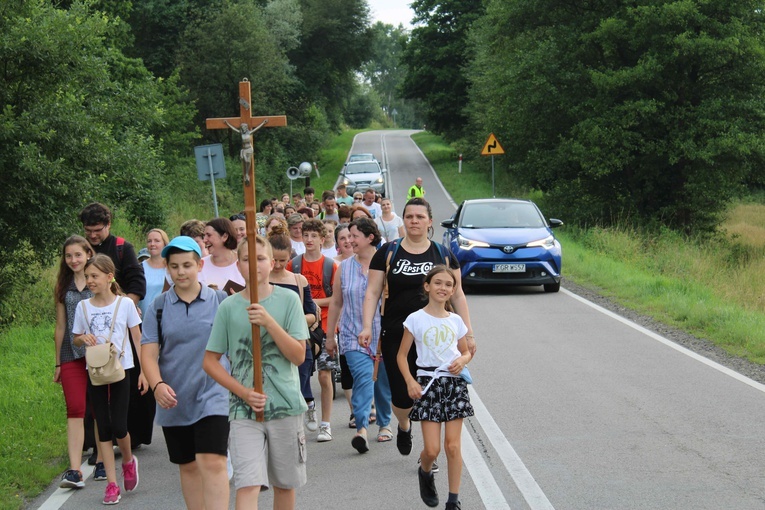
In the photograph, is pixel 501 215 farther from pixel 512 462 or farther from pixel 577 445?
pixel 512 462

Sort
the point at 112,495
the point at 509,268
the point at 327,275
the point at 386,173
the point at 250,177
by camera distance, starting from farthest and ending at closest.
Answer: the point at 386,173
the point at 509,268
the point at 327,275
the point at 112,495
the point at 250,177

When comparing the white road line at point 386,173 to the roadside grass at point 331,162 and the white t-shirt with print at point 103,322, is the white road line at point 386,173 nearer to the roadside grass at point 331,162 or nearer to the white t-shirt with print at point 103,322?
the roadside grass at point 331,162

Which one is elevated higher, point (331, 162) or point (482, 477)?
point (331, 162)

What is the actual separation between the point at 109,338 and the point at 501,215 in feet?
41.6

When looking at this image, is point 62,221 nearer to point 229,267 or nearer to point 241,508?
point 229,267

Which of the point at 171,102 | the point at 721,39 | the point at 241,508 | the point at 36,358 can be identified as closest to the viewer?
the point at 241,508

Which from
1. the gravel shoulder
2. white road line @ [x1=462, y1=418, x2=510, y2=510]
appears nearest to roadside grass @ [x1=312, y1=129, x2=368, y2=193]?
the gravel shoulder

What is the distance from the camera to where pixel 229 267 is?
725 centimetres

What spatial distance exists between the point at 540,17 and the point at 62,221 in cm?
2468

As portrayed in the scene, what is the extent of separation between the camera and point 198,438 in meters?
5.16

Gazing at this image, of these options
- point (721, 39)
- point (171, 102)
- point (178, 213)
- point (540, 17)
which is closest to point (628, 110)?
point (721, 39)

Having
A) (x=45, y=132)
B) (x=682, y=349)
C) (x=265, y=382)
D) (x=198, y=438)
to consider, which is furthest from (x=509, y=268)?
(x=265, y=382)

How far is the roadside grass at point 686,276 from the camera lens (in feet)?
42.8

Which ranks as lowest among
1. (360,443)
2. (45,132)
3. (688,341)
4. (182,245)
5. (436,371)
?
(688,341)
